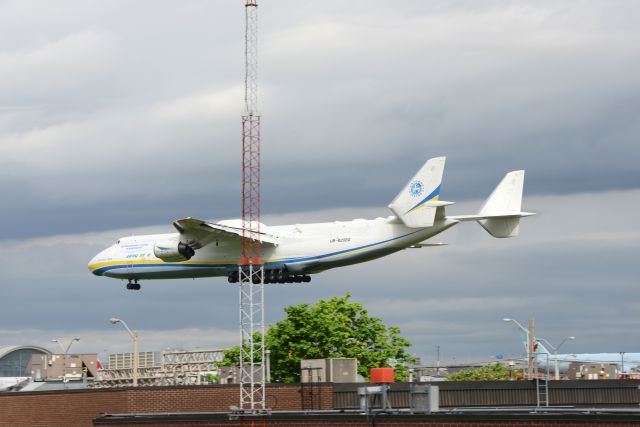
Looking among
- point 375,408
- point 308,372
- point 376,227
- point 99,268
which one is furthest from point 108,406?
point 99,268

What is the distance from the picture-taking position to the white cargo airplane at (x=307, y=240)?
70.9 meters

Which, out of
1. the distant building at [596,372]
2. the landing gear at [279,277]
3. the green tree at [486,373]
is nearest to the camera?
the landing gear at [279,277]

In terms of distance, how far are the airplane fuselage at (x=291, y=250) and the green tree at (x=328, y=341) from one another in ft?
54.0

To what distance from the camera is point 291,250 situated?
7650 cm

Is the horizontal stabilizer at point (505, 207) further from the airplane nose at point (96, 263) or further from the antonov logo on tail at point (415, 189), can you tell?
the airplane nose at point (96, 263)

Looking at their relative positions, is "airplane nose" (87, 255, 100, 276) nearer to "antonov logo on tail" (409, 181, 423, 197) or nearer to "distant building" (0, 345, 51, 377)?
"antonov logo on tail" (409, 181, 423, 197)

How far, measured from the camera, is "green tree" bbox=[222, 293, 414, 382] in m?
94.2

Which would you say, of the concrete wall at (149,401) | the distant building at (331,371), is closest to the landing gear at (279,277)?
the distant building at (331,371)

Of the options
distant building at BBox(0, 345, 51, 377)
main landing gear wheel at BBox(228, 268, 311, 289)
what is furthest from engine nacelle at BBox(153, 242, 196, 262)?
distant building at BBox(0, 345, 51, 377)

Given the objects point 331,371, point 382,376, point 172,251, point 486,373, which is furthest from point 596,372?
point 382,376

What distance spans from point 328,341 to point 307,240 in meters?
21.2

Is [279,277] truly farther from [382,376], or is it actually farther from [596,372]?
[382,376]

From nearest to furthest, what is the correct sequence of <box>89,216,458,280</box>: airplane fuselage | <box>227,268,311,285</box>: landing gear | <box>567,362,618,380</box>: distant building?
<box>89,216,458,280</box>: airplane fuselage → <box>227,268,311,285</box>: landing gear → <box>567,362,618,380</box>: distant building

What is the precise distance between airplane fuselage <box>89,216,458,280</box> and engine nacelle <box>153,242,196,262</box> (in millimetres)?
633
